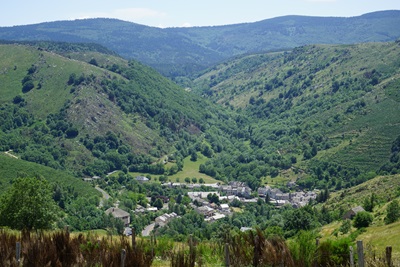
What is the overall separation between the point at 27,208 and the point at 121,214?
162ft

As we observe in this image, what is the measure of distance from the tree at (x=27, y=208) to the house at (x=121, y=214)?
148 ft

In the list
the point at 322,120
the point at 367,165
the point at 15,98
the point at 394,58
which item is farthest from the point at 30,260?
the point at 394,58

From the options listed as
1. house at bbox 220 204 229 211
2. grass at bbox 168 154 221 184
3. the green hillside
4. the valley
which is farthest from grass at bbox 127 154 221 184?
house at bbox 220 204 229 211

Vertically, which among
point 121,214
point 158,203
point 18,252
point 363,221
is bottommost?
point 158,203

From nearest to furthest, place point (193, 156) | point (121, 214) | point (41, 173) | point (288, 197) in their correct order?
1. point (121, 214)
2. point (41, 173)
3. point (288, 197)
4. point (193, 156)

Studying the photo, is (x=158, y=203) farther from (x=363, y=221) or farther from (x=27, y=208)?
(x=27, y=208)

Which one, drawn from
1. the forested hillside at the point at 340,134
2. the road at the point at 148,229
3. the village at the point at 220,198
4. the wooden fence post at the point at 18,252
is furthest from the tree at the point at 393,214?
the forested hillside at the point at 340,134

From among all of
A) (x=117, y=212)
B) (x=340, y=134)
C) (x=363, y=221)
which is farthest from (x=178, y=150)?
(x=363, y=221)

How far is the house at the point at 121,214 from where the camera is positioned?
8626 cm

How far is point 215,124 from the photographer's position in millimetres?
197000

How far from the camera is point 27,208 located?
128 ft

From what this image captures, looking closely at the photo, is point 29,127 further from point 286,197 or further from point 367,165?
point 367,165

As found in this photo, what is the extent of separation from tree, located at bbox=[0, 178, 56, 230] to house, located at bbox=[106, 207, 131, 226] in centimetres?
4500

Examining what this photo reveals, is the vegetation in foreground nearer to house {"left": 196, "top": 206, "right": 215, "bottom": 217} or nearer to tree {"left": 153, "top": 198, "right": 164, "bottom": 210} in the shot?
house {"left": 196, "top": 206, "right": 215, "bottom": 217}
